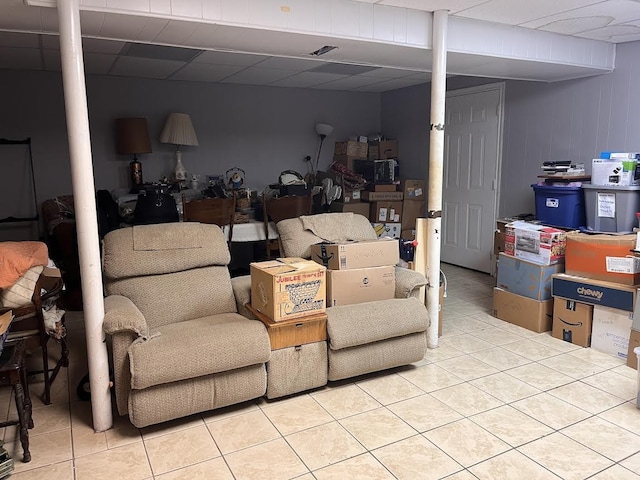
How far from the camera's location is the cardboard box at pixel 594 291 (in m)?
3.27

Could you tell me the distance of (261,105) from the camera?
20.2 ft

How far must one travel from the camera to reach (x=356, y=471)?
7.07 feet

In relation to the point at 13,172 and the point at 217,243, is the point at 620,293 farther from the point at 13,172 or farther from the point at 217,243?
the point at 13,172

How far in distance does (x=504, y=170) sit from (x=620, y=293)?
2260mm

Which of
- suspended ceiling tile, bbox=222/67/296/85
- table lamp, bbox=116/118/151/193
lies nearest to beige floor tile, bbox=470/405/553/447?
suspended ceiling tile, bbox=222/67/296/85

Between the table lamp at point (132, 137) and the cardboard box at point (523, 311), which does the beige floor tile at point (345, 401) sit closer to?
the cardboard box at point (523, 311)

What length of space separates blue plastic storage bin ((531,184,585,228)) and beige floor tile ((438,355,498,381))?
1588mm

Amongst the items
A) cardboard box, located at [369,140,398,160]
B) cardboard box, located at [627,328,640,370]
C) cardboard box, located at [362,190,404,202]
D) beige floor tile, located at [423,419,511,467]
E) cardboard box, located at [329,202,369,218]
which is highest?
cardboard box, located at [369,140,398,160]

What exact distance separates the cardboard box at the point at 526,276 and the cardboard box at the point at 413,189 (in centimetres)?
212

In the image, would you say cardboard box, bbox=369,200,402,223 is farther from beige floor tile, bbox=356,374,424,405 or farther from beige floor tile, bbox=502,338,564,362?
beige floor tile, bbox=356,374,424,405

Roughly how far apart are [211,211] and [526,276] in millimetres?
2819

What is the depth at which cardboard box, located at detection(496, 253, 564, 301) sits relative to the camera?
3.74m

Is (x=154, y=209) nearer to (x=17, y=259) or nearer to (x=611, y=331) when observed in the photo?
(x=17, y=259)

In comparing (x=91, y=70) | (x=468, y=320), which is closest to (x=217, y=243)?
(x=468, y=320)
